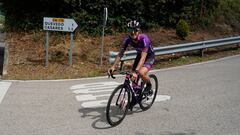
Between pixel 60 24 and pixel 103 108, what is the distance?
18.0 ft

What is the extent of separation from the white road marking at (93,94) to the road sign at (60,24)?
9.64 feet

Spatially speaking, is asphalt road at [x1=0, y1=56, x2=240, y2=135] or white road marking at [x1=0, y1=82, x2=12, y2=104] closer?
asphalt road at [x1=0, y1=56, x2=240, y2=135]

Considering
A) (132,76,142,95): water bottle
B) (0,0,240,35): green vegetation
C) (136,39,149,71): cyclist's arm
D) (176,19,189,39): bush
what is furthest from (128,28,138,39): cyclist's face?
(176,19,189,39): bush

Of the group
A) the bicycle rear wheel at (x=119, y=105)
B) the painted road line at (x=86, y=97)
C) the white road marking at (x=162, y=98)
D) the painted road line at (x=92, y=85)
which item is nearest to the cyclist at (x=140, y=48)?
the bicycle rear wheel at (x=119, y=105)

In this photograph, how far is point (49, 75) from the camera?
11453mm

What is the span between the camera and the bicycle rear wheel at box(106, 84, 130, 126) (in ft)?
22.0

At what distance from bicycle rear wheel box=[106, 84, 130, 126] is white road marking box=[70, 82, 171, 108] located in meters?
1.09

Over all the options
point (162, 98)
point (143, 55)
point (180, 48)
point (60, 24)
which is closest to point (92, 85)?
point (162, 98)

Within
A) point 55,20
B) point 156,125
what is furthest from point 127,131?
point 55,20

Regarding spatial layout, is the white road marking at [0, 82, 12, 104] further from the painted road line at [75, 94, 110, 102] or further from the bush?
the bush

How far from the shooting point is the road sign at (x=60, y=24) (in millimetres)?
12516

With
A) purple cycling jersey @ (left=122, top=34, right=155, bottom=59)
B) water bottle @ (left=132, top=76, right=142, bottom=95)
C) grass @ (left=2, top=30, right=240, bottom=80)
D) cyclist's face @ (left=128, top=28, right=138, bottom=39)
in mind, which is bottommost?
grass @ (left=2, top=30, right=240, bottom=80)

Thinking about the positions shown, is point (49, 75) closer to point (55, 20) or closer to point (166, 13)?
point (55, 20)

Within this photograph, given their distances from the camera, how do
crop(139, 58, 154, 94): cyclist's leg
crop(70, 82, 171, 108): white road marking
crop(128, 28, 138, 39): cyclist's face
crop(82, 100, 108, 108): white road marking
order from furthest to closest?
crop(70, 82, 171, 108): white road marking < crop(82, 100, 108, 108): white road marking < crop(139, 58, 154, 94): cyclist's leg < crop(128, 28, 138, 39): cyclist's face
